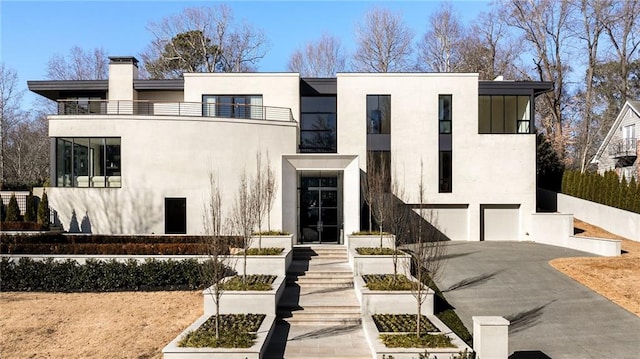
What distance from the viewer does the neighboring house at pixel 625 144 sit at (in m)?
33.6

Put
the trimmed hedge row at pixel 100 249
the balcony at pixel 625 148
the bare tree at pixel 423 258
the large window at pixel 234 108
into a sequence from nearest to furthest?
the bare tree at pixel 423 258 < the trimmed hedge row at pixel 100 249 < the large window at pixel 234 108 < the balcony at pixel 625 148

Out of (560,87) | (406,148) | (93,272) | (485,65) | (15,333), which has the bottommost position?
(15,333)

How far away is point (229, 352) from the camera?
8117 mm

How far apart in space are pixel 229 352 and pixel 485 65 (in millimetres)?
39119

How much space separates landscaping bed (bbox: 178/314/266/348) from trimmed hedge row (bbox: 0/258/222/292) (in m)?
4.11

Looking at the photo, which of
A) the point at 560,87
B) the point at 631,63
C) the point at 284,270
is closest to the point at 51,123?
the point at 284,270

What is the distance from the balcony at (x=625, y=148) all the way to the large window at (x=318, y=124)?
2514 cm

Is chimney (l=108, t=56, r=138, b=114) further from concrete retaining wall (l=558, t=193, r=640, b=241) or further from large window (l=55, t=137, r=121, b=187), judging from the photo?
concrete retaining wall (l=558, t=193, r=640, b=241)

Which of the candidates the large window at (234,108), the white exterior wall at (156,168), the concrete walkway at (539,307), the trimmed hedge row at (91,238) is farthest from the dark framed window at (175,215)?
the concrete walkway at (539,307)

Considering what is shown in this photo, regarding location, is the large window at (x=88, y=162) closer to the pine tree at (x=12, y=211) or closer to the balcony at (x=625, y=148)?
the pine tree at (x=12, y=211)

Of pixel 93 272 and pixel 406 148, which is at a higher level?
pixel 406 148

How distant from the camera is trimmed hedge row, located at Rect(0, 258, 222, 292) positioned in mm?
14250

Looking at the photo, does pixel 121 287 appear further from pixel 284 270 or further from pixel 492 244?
pixel 492 244

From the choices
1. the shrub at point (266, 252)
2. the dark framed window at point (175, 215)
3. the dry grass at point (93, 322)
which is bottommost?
the dry grass at point (93, 322)
